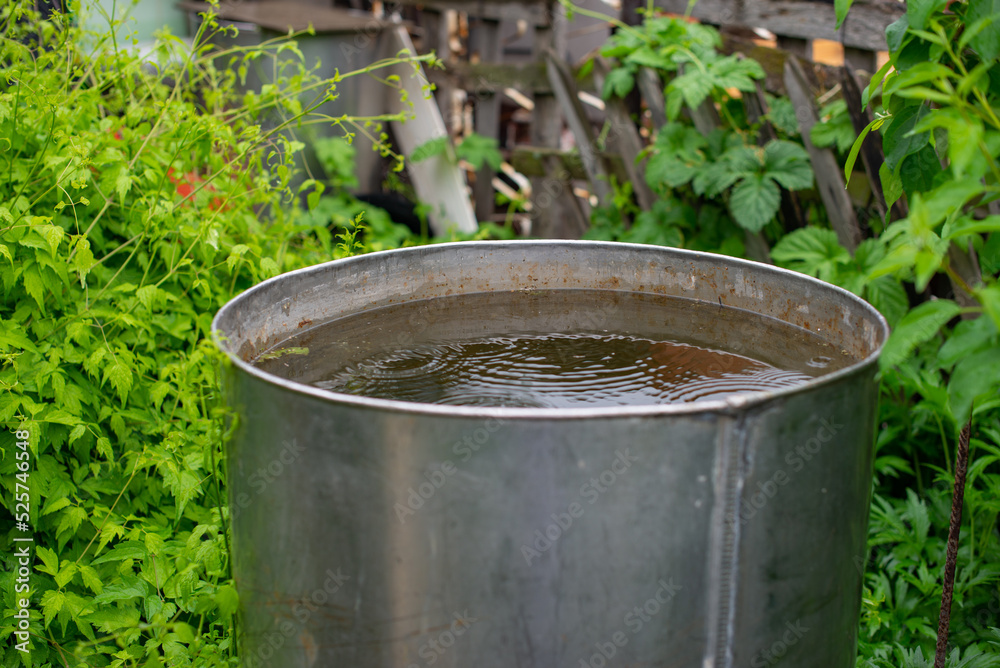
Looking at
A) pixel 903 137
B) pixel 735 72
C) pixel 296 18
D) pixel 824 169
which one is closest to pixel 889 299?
pixel 824 169

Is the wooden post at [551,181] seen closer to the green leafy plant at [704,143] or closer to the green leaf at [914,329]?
the green leafy plant at [704,143]

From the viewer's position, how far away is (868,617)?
6.86 feet

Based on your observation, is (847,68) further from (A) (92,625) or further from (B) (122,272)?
(A) (92,625)

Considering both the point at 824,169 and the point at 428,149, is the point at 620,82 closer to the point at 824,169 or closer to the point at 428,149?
the point at 824,169

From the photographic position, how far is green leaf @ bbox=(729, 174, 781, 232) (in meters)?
3.14

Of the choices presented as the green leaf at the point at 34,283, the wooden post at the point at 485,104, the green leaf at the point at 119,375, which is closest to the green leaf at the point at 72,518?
the green leaf at the point at 119,375

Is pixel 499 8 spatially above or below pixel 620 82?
above

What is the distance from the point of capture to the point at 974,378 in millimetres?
1111

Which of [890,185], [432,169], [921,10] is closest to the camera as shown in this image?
[921,10]

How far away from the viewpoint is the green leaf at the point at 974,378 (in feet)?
3.60

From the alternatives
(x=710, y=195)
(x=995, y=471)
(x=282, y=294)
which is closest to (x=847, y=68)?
(x=710, y=195)

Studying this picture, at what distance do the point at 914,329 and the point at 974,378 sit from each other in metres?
0.10

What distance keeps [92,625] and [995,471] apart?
8.36ft

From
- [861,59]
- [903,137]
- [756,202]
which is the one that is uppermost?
[861,59]
